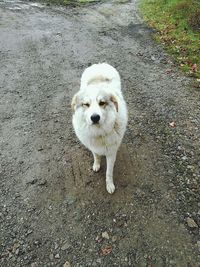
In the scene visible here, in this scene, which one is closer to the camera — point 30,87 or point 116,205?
point 116,205

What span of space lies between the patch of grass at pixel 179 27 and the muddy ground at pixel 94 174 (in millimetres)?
522

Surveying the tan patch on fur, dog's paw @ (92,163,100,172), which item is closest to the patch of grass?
the tan patch on fur

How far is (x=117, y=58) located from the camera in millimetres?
9133

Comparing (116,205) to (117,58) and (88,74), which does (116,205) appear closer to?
(88,74)

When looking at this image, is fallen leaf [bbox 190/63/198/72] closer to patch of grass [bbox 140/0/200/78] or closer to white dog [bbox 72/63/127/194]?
patch of grass [bbox 140/0/200/78]

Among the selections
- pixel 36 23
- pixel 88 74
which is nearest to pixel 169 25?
pixel 36 23

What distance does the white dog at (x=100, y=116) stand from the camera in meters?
3.92

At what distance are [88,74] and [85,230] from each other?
260 cm

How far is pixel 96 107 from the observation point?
12.7 feet

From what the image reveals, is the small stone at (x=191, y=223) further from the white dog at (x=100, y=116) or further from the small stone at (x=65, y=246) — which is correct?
the small stone at (x=65, y=246)

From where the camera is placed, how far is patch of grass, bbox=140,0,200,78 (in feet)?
28.4

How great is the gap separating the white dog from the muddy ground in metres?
0.59

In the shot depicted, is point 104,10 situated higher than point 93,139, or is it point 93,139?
point 93,139

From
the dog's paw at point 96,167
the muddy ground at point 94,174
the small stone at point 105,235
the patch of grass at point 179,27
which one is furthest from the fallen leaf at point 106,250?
the patch of grass at point 179,27
